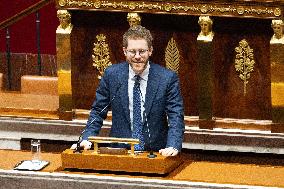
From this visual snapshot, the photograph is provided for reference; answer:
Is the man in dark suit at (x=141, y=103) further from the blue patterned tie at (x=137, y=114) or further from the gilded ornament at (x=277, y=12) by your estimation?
the gilded ornament at (x=277, y=12)

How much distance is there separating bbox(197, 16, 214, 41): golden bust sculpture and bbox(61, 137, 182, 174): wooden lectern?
5.11 feet

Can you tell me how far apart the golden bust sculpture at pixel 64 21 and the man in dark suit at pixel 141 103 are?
1455 millimetres

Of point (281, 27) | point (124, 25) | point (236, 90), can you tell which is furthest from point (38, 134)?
point (281, 27)

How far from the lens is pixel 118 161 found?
515 centimetres

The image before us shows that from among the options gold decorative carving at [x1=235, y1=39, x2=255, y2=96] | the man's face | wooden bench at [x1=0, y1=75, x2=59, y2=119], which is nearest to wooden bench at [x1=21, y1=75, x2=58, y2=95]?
wooden bench at [x1=0, y1=75, x2=59, y2=119]

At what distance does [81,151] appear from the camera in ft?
17.2

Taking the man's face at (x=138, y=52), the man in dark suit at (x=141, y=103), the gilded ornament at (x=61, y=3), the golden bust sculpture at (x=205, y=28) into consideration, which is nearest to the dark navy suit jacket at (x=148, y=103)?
the man in dark suit at (x=141, y=103)

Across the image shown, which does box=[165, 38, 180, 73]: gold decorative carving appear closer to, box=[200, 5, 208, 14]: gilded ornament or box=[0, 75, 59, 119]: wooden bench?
box=[200, 5, 208, 14]: gilded ornament

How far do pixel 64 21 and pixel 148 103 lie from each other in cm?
164

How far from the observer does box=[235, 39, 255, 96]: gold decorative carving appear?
6613 millimetres

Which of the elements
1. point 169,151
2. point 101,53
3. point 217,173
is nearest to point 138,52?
point 169,151

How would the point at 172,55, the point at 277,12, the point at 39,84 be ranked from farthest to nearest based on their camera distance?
the point at 39,84 → the point at 172,55 → the point at 277,12

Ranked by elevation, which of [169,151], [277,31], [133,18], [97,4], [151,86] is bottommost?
[169,151]

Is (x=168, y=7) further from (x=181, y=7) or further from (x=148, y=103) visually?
(x=148, y=103)
